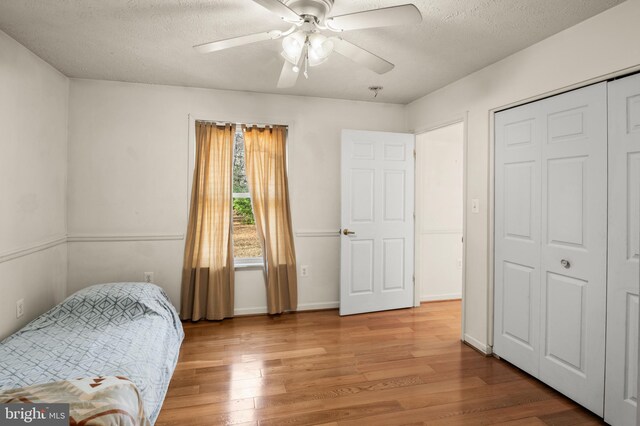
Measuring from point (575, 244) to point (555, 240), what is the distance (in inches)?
5.8

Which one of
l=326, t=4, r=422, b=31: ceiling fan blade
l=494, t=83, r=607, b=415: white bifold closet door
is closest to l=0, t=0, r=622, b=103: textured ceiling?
l=326, t=4, r=422, b=31: ceiling fan blade

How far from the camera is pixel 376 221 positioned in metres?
3.95

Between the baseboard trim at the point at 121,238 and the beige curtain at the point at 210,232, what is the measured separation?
19 cm

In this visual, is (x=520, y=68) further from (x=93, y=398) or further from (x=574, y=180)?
(x=93, y=398)

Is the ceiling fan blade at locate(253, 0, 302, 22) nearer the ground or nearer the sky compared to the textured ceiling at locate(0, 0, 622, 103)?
nearer the ground

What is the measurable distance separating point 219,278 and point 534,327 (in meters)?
2.85

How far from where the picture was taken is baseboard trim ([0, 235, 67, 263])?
2.44 m

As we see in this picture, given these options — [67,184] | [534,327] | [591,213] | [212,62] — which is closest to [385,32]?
[212,62]

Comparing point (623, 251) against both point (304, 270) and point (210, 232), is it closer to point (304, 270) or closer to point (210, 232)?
point (304, 270)

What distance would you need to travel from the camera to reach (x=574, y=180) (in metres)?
2.25

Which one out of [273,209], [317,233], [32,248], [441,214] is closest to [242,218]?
[273,209]

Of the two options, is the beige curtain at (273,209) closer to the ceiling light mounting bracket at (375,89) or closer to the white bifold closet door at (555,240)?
the ceiling light mounting bracket at (375,89)

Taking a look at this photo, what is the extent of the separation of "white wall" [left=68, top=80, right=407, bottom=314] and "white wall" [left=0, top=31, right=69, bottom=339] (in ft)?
0.57

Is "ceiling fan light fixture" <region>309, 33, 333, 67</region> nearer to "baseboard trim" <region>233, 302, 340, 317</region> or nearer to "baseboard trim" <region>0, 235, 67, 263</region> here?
"baseboard trim" <region>0, 235, 67, 263</region>
